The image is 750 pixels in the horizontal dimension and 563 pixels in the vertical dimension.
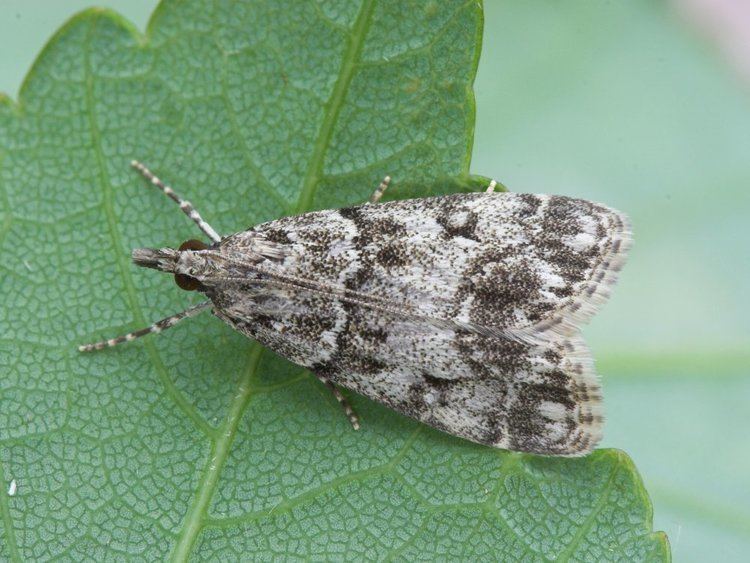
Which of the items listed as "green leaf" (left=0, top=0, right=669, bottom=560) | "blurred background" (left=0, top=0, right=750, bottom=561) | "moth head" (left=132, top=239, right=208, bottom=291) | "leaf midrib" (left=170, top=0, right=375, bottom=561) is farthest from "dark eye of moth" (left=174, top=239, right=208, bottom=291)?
"blurred background" (left=0, top=0, right=750, bottom=561)

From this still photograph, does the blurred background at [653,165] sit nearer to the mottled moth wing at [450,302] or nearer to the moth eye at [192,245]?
the mottled moth wing at [450,302]

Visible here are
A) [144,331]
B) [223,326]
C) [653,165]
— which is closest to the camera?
[144,331]

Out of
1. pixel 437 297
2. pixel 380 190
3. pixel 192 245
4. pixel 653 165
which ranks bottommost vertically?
pixel 192 245

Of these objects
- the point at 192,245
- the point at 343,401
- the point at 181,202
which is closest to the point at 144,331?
the point at 192,245

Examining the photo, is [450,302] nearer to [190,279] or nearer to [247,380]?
[247,380]

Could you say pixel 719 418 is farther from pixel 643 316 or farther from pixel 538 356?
pixel 538 356

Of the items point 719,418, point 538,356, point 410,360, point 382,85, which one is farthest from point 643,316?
point 382,85

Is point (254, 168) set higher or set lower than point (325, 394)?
higher
